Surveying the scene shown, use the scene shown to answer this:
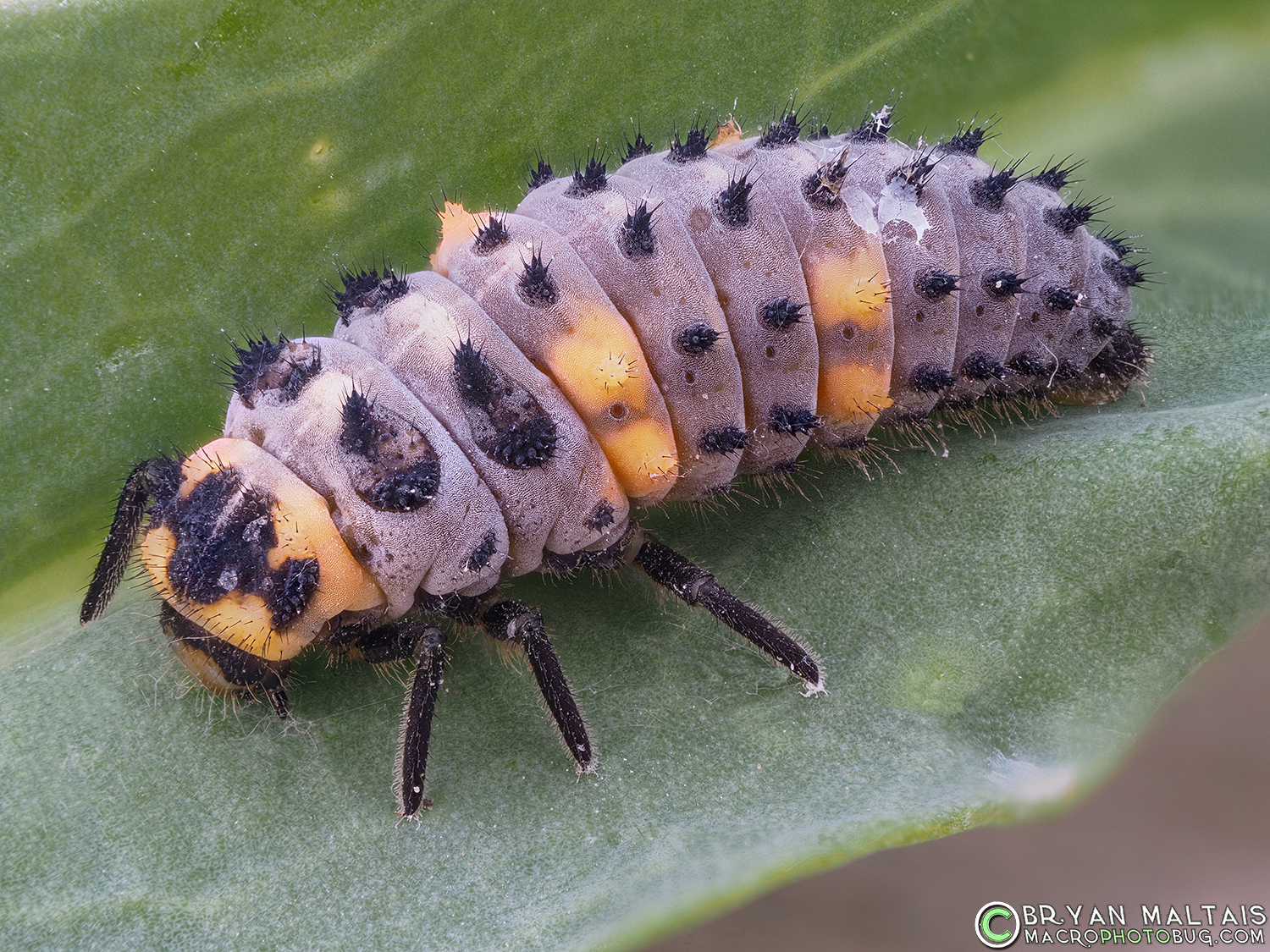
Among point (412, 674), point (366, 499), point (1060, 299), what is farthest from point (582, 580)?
point (1060, 299)

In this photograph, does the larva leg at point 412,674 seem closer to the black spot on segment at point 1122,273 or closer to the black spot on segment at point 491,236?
the black spot on segment at point 491,236

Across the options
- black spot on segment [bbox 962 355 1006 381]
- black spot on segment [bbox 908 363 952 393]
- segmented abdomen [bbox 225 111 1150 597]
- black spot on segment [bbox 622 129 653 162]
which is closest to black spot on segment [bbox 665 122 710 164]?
segmented abdomen [bbox 225 111 1150 597]

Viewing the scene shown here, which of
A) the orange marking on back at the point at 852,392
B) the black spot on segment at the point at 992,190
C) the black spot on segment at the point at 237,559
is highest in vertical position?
the black spot on segment at the point at 237,559

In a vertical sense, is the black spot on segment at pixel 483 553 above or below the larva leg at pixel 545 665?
above

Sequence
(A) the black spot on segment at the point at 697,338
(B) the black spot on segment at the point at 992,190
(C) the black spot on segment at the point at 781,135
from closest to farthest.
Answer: (A) the black spot on segment at the point at 697,338, (B) the black spot on segment at the point at 992,190, (C) the black spot on segment at the point at 781,135

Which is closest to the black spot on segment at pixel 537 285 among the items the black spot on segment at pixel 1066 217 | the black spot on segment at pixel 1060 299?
the black spot on segment at pixel 1060 299

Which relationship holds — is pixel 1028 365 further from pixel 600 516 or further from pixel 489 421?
pixel 489 421

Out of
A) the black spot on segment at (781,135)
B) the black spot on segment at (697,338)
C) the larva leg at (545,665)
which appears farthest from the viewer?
the black spot on segment at (781,135)
